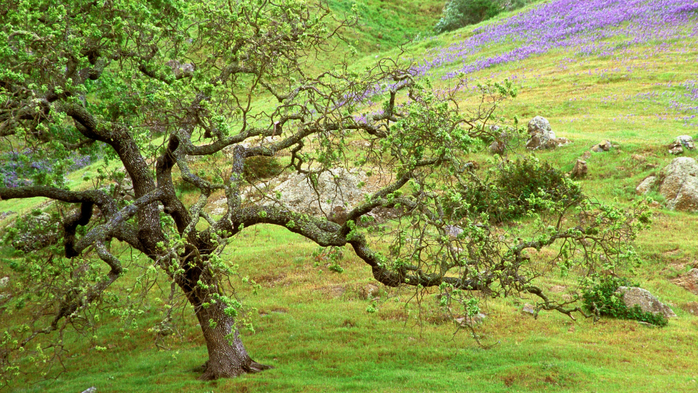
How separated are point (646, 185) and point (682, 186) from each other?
5.84 ft

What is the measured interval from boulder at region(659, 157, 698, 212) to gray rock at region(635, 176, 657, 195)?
2.73 feet

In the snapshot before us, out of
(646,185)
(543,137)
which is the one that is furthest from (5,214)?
(646,185)

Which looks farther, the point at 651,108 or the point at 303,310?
the point at 651,108

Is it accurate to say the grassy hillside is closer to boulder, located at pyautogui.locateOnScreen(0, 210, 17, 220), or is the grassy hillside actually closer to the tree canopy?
the tree canopy

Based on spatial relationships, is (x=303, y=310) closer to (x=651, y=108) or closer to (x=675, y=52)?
(x=651, y=108)

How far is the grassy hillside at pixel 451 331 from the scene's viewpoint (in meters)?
15.7

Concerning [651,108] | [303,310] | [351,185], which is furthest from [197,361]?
[651,108]

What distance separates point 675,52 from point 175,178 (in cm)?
4707

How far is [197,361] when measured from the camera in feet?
60.0

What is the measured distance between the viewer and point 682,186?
29.3 m

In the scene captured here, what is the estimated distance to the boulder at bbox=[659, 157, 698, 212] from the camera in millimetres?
29031

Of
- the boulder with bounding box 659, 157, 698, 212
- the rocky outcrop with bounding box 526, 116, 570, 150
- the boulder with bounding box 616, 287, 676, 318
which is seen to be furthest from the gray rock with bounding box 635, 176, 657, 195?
the boulder with bounding box 616, 287, 676, 318

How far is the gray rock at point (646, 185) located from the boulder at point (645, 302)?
1136 centimetres

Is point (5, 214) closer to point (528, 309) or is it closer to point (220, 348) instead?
point (220, 348)
